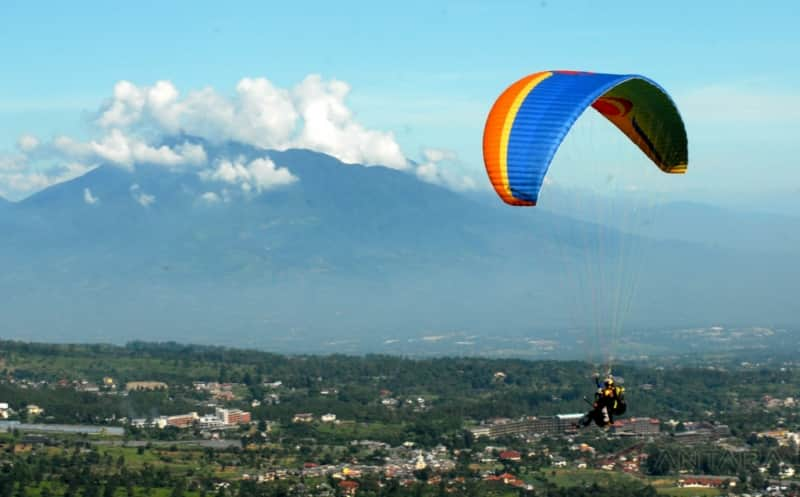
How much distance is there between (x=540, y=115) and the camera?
1062 inches

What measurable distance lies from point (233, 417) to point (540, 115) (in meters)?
70.6

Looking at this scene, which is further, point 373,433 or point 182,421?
point 182,421

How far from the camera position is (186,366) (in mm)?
130000

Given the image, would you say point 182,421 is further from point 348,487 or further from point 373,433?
point 348,487

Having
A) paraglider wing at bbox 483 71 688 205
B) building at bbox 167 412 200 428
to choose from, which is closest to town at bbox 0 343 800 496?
building at bbox 167 412 200 428

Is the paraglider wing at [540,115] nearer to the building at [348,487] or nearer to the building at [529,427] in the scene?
the building at [348,487]

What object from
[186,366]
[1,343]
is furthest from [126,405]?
[1,343]

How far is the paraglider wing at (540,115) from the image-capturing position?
26.4m

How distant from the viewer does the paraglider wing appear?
26.4 meters

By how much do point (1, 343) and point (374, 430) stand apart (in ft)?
191

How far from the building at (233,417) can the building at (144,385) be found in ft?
Answer: 52.6

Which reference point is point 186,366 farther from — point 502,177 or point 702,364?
point 502,177

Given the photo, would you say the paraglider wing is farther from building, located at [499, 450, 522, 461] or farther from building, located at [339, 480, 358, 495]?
building, located at [499, 450, 522, 461]

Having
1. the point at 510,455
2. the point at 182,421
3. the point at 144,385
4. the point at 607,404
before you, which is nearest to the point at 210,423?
the point at 182,421
